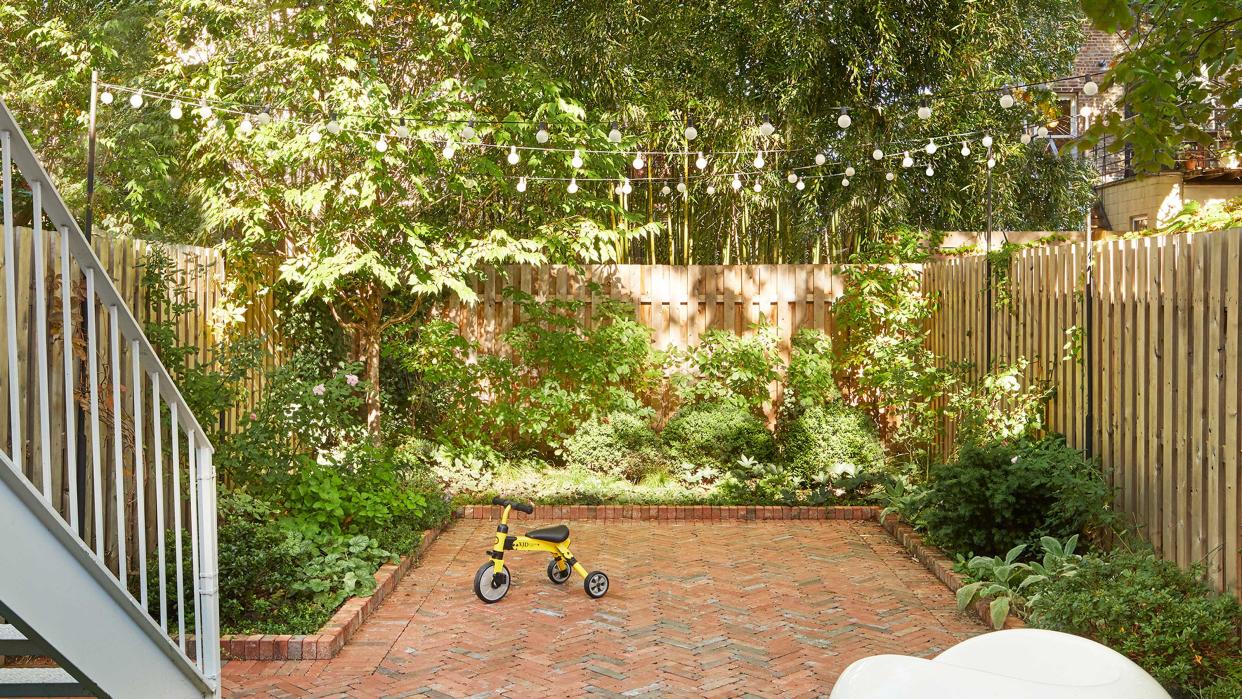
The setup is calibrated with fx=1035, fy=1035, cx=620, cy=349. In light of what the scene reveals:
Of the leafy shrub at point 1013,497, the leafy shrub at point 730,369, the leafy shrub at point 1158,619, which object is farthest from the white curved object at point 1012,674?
the leafy shrub at point 730,369

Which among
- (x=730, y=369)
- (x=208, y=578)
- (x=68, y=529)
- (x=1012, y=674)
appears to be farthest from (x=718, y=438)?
(x=68, y=529)

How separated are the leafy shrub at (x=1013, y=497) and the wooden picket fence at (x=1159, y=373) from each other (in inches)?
7.4

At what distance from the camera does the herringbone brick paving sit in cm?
457

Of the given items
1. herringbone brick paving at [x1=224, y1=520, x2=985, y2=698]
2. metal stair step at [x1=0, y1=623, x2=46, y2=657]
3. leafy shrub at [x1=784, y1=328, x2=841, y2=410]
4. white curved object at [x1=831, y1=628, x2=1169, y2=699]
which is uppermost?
leafy shrub at [x1=784, y1=328, x2=841, y2=410]

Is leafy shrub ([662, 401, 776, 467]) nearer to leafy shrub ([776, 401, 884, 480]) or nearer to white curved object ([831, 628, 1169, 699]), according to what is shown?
leafy shrub ([776, 401, 884, 480])

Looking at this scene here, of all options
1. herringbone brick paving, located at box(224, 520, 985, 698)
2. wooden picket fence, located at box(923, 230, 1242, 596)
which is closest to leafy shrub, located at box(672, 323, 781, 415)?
herringbone brick paving, located at box(224, 520, 985, 698)

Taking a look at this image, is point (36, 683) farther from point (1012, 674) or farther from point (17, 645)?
point (1012, 674)

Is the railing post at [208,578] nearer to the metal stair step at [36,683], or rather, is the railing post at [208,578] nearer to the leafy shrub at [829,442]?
the metal stair step at [36,683]

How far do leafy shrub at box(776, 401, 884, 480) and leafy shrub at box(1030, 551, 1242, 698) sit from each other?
157 inches

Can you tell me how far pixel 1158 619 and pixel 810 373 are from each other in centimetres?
557

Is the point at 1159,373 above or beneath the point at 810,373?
above

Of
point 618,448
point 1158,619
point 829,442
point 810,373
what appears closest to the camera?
point 1158,619

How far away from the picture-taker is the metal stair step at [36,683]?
3172mm

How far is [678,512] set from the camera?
8406 millimetres
